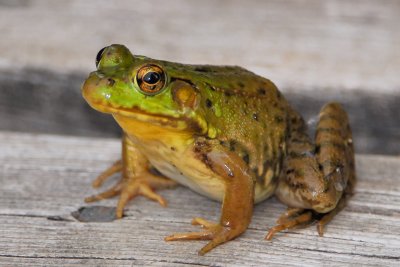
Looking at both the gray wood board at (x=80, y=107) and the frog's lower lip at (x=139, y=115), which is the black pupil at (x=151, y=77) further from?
the gray wood board at (x=80, y=107)

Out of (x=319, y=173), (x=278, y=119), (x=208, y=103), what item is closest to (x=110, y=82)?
(x=208, y=103)

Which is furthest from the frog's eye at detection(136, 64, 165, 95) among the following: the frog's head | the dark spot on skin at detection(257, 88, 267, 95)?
the dark spot on skin at detection(257, 88, 267, 95)

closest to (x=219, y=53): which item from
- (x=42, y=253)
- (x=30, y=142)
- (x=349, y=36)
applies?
(x=349, y=36)

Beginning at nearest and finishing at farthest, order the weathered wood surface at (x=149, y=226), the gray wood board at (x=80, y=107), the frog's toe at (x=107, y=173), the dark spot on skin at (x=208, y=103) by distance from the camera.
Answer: the weathered wood surface at (x=149, y=226) → the dark spot on skin at (x=208, y=103) → the frog's toe at (x=107, y=173) → the gray wood board at (x=80, y=107)

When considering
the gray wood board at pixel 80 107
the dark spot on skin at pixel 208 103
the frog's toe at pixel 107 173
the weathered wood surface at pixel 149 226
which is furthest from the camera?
the gray wood board at pixel 80 107

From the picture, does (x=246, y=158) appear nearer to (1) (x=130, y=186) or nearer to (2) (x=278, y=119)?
(2) (x=278, y=119)

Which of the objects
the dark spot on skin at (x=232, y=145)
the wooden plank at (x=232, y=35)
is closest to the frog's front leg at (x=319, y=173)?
the dark spot on skin at (x=232, y=145)
